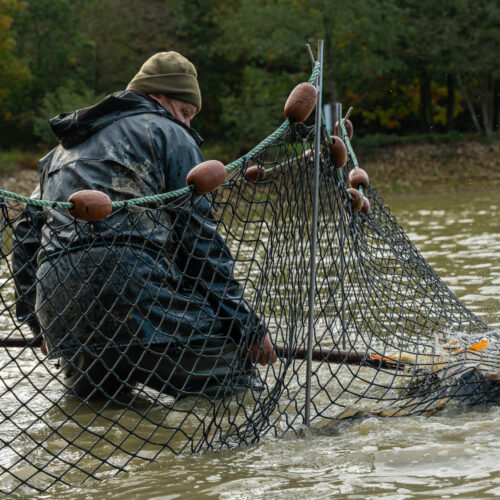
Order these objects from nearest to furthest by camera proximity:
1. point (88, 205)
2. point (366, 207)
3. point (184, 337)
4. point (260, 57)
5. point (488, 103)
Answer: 1. point (88, 205)
2. point (184, 337)
3. point (366, 207)
4. point (488, 103)
5. point (260, 57)

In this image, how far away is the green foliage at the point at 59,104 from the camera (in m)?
32.8

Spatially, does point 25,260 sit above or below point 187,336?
above

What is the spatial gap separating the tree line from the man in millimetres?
25009

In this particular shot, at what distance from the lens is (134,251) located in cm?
422

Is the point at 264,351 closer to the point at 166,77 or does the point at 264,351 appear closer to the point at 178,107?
the point at 178,107

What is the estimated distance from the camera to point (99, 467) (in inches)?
148

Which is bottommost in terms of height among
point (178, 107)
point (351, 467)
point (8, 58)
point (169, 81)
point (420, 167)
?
point (420, 167)

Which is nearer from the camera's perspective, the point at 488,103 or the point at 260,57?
the point at 488,103

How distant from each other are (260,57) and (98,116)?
31.8 meters

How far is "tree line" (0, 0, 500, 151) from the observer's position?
31000 mm

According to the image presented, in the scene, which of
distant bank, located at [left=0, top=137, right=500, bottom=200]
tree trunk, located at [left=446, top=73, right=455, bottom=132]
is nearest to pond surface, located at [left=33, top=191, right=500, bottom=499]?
distant bank, located at [left=0, top=137, right=500, bottom=200]

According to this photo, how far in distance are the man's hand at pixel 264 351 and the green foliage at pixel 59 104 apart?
95.7 feet

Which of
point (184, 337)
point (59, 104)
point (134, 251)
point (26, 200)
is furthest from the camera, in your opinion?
point (59, 104)

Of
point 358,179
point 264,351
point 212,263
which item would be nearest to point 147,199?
point 212,263
